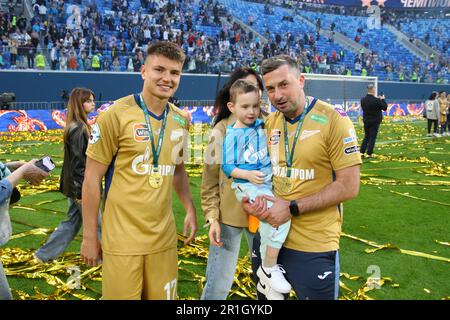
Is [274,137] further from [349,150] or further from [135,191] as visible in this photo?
[135,191]

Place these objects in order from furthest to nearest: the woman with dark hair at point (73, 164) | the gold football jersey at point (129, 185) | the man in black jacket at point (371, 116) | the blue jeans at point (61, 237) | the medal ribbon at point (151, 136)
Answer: the man in black jacket at point (371, 116)
the blue jeans at point (61, 237)
the woman with dark hair at point (73, 164)
the medal ribbon at point (151, 136)
the gold football jersey at point (129, 185)

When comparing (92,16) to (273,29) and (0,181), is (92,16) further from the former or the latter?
(0,181)

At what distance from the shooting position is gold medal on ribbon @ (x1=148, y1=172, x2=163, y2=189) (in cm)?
319

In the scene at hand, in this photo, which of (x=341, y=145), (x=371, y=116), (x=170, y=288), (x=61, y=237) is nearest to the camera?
(x=341, y=145)

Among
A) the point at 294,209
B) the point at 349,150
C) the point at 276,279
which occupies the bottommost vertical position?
the point at 276,279

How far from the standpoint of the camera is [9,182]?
12.1 ft

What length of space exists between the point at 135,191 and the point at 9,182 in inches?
46.9

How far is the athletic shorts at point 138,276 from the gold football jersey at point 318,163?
0.83 meters

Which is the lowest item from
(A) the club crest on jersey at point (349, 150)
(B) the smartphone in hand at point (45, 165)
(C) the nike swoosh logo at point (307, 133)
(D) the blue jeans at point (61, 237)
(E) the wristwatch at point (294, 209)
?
(D) the blue jeans at point (61, 237)

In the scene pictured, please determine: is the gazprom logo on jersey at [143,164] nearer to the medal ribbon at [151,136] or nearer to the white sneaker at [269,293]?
the medal ribbon at [151,136]

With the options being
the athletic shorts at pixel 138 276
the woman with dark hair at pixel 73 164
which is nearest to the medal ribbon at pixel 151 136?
the athletic shorts at pixel 138 276

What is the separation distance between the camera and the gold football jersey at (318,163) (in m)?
3.03

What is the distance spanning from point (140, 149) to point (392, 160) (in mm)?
12628

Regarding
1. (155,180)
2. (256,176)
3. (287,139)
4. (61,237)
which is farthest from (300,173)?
(61,237)
